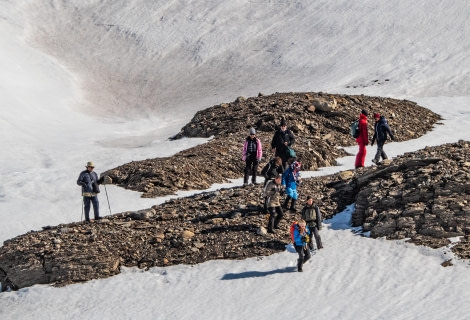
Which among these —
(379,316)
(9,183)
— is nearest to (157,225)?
(379,316)

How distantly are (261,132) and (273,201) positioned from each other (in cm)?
1397

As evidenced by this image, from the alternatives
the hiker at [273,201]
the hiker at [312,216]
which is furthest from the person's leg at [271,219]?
the hiker at [312,216]

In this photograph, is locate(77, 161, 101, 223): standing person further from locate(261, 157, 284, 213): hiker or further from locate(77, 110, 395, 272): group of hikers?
locate(261, 157, 284, 213): hiker

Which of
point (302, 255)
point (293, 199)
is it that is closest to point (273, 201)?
point (293, 199)

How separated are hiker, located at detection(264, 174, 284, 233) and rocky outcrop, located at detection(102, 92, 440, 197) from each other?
747cm

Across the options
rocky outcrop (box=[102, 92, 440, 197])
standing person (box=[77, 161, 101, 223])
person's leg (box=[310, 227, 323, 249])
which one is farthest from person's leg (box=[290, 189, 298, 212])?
rocky outcrop (box=[102, 92, 440, 197])

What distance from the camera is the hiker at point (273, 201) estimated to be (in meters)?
21.4

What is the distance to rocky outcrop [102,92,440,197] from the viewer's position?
29.6 m

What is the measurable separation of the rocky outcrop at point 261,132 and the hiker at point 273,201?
7.47m

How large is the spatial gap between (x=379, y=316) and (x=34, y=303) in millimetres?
9085

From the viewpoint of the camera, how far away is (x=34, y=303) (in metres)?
20.7

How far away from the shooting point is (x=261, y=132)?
35156 mm

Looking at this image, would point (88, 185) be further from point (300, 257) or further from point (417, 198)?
point (417, 198)

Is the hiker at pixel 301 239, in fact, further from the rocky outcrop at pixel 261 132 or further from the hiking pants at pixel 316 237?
the rocky outcrop at pixel 261 132
